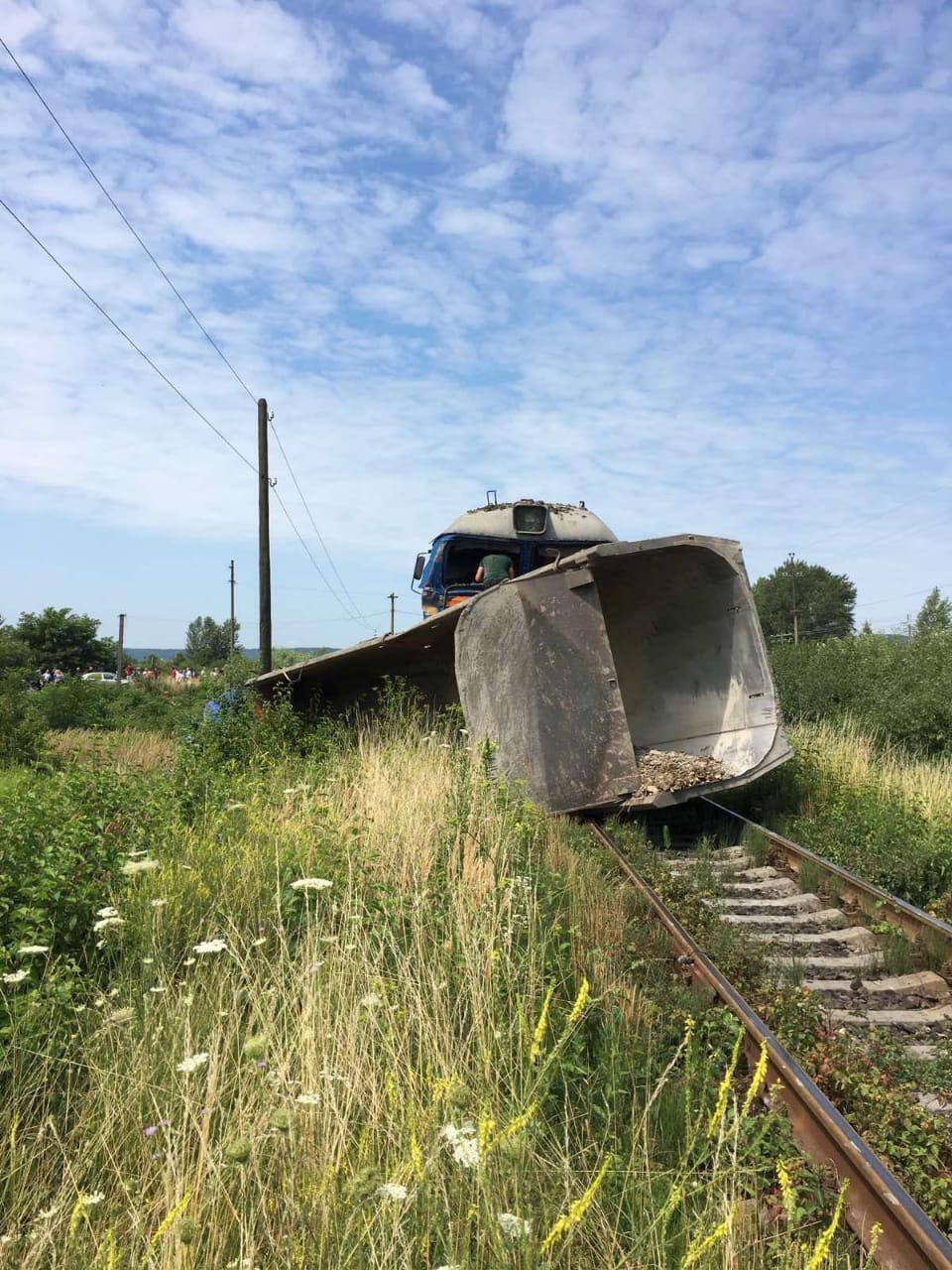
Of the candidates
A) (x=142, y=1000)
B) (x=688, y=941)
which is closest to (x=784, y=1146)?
(x=688, y=941)

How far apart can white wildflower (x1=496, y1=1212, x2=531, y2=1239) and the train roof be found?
1166cm

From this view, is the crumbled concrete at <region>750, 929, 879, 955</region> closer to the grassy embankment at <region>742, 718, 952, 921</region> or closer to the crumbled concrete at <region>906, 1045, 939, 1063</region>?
the grassy embankment at <region>742, 718, 952, 921</region>

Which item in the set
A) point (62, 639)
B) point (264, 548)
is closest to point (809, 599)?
point (62, 639)

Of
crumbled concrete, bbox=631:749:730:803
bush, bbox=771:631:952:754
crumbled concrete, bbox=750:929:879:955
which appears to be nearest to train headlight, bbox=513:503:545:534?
crumbled concrete, bbox=631:749:730:803

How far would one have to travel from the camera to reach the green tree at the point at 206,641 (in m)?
117

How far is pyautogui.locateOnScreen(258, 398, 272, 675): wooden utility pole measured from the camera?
21969mm

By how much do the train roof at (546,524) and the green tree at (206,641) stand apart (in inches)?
3958

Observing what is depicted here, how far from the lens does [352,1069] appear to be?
10.2ft

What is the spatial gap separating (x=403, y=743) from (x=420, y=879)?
5.00 meters

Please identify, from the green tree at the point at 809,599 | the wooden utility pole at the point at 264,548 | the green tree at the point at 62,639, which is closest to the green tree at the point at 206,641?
the green tree at the point at 62,639

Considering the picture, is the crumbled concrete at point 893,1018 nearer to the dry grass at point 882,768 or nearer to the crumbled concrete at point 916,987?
the crumbled concrete at point 916,987

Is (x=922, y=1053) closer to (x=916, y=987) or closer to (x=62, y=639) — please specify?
(x=916, y=987)

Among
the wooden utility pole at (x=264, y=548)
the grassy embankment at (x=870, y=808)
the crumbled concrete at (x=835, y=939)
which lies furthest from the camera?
the wooden utility pole at (x=264, y=548)

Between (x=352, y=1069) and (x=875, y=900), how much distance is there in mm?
5145
